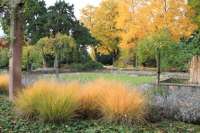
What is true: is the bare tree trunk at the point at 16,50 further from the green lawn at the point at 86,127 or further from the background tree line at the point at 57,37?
the background tree line at the point at 57,37

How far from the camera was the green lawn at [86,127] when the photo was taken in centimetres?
559

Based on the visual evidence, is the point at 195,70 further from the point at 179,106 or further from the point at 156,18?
the point at 156,18

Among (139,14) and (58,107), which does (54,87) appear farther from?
(139,14)

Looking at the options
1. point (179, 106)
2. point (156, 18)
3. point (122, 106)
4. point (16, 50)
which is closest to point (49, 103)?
point (122, 106)

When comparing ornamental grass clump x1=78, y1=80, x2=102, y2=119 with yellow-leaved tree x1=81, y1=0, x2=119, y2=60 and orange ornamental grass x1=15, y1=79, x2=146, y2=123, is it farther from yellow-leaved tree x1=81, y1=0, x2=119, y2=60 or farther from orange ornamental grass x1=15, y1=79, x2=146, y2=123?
yellow-leaved tree x1=81, y1=0, x2=119, y2=60

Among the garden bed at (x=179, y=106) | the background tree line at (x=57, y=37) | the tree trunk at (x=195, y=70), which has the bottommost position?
the garden bed at (x=179, y=106)

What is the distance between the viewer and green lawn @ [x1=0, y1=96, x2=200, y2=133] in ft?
18.4

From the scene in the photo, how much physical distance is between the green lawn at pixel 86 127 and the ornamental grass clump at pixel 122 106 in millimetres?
155

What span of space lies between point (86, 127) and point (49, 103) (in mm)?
726

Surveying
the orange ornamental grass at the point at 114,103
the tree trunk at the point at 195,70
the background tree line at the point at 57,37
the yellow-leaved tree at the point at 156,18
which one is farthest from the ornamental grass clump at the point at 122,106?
the background tree line at the point at 57,37

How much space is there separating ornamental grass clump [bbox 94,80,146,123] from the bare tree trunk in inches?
121

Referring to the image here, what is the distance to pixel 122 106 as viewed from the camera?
5969 millimetres

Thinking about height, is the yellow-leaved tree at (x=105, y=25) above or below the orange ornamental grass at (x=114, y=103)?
above

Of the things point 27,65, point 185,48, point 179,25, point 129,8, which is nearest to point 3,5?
point 185,48
